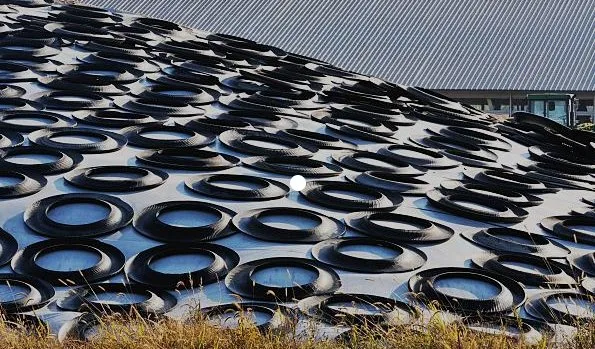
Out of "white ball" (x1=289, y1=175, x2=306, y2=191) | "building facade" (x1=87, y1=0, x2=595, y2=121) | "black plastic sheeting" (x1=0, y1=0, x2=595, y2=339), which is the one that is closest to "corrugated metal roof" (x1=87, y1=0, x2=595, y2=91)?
"building facade" (x1=87, y1=0, x2=595, y2=121)

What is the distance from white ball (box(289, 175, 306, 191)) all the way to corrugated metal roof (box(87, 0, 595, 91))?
4977 cm

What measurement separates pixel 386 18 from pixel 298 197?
6105 centimetres

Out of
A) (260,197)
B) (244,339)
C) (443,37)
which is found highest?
(244,339)

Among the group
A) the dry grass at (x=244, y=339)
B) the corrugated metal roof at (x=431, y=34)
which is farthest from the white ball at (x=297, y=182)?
the corrugated metal roof at (x=431, y=34)

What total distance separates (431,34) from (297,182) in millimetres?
57510

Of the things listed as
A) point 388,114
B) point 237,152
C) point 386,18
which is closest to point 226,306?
point 237,152

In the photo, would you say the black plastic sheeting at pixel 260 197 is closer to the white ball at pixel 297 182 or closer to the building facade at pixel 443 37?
the white ball at pixel 297 182

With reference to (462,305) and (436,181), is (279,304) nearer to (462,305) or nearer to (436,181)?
(462,305)

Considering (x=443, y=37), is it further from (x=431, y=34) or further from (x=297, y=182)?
(x=297, y=182)

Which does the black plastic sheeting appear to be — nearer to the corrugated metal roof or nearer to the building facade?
the building facade

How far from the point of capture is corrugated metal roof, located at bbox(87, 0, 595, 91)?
66375 mm

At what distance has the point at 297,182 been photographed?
16469mm

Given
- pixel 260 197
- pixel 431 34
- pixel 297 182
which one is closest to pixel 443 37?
pixel 431 34

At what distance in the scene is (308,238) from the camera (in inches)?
550
